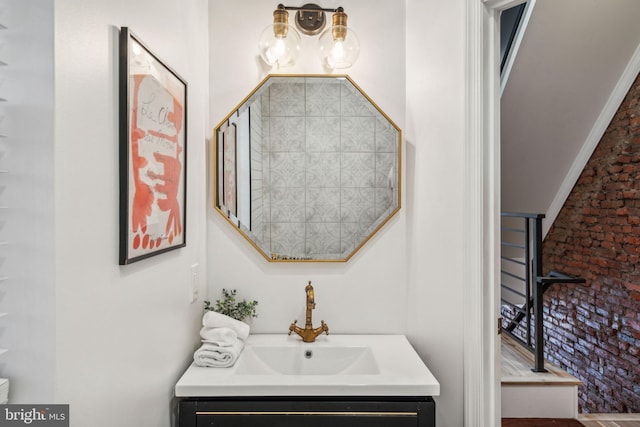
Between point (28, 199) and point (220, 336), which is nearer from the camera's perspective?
point (28, 199)

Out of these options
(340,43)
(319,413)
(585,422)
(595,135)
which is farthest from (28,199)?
(595,135)

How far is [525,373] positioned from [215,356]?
5.93 ft

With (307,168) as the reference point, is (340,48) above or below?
above

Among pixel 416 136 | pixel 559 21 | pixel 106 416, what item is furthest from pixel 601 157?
pixel 106 416

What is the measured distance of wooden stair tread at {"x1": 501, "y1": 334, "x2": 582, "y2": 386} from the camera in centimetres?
224

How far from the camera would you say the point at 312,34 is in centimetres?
184

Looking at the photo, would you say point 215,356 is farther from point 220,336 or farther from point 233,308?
point 233,308

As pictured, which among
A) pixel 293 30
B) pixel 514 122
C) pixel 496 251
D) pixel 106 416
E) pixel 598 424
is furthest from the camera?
pixel 514 122

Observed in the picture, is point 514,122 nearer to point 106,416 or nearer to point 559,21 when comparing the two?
point 559,21

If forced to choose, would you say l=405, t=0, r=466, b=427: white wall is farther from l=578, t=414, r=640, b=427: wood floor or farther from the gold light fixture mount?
l=578, t=414, r=640, b=427: wood floor

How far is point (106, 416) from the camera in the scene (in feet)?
3.16

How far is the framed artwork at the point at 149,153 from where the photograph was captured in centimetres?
102

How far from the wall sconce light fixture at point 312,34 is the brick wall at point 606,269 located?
2.27 meters

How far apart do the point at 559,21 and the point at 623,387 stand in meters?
2.47
